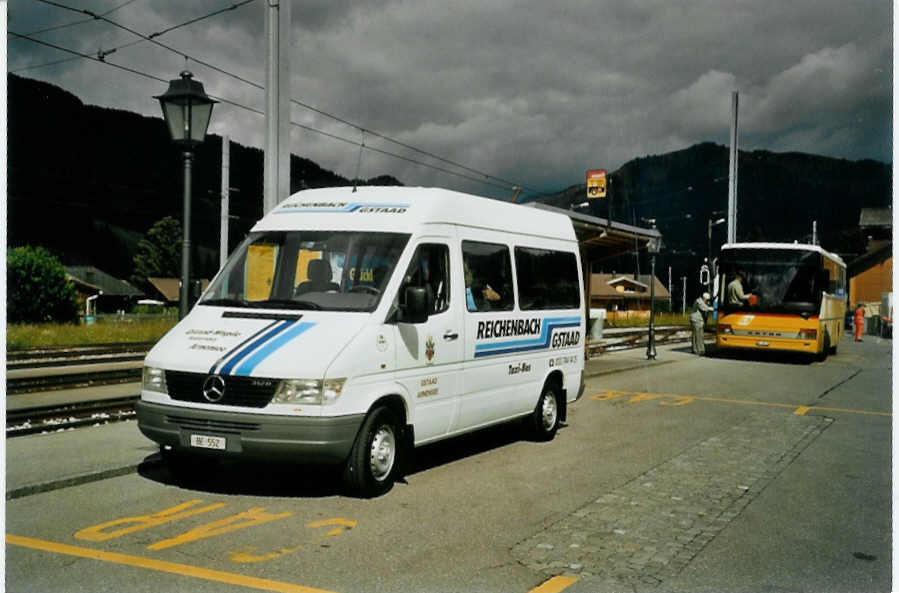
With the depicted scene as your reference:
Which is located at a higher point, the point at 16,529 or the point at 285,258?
the point at 285,258

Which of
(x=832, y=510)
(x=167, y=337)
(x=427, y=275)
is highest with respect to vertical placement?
(x=427, y=275)

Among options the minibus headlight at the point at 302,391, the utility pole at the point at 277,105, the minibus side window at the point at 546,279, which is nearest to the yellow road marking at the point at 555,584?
A: the minibus headlight at the point at 302,391

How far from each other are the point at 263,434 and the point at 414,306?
155cm

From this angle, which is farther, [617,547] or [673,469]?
[673,469]

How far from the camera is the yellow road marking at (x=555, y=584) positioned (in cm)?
505

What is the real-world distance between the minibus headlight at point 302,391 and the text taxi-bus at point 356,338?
0.01 m

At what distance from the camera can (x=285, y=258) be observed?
8062 millimetres

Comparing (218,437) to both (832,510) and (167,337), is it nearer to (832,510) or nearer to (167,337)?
(167,337)

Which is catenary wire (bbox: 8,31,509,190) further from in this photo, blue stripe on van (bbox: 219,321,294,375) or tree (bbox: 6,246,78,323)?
tree (bbox: 6,246,78,323)

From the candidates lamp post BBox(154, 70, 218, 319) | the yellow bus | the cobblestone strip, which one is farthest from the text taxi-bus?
the yellow bus

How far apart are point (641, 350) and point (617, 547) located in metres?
21.3

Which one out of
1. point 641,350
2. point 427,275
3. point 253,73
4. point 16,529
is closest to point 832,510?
point 427,275

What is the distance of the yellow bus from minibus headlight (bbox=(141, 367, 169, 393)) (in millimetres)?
19340

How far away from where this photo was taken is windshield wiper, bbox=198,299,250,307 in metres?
7.72
